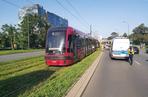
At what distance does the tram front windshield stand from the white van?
33.4ft

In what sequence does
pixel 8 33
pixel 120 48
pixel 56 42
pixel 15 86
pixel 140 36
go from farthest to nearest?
pixel 140 36, pixel 8 33, pixel 120 48, pixel 56 42, pixel 15 86

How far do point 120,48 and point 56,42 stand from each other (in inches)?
422

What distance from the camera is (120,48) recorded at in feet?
93.9

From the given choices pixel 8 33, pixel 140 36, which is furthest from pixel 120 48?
pixel 140 36

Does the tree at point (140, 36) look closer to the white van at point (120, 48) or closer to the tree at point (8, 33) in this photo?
the tree at point (8, 33)

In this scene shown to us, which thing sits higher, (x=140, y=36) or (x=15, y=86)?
(x=140, y=36)

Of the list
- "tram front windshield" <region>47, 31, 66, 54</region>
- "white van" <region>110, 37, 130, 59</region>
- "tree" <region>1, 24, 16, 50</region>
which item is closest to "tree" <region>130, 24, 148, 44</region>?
"tree" <region>1, 24, 16, 50</region>

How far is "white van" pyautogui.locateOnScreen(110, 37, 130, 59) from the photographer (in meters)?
28.1

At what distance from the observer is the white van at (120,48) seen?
28109 mm

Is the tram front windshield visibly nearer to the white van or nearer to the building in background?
the white van

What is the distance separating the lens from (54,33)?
20188mm

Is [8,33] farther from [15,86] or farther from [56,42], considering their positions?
[15,86]

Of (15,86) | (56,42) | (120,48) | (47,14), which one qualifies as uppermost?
(47,14)

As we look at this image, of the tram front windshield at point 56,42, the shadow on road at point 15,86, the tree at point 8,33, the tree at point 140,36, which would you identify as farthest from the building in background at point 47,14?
the shadow on road at point 15,86
